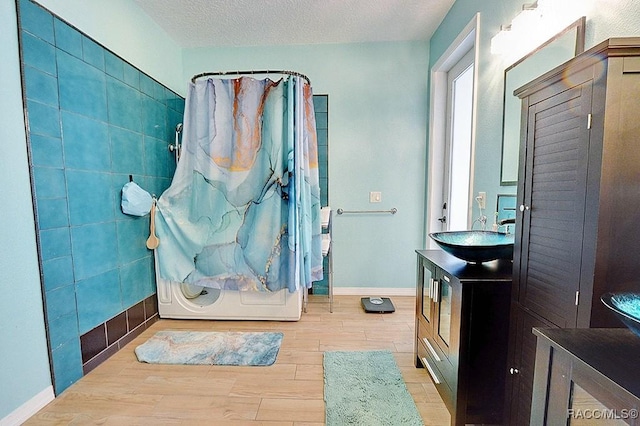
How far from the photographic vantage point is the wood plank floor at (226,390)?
1430 mm

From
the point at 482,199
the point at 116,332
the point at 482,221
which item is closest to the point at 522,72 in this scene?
the point at 482,199

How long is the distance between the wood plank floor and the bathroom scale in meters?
0.36

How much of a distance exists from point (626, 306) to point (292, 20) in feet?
9.03

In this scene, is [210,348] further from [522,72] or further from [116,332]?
[522,72]

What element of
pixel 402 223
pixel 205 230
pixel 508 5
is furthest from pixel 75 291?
pixel 508 5

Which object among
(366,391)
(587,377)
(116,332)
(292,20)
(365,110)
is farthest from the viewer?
(365,110)

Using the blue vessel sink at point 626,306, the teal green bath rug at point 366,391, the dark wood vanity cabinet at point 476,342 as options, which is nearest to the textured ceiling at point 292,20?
the dark wood vanity cabinet at point 476,342

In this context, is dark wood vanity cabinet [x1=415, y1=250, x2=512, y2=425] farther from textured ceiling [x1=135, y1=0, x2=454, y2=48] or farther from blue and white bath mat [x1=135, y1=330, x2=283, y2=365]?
textured ceiling [x1=135, y1=0, x2=454, y2=48]

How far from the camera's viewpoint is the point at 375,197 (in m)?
2.96

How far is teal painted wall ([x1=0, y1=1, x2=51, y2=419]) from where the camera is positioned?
1327 millimetres

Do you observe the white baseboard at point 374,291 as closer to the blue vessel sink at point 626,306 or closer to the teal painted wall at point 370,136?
the teal painted wall at point 370,136

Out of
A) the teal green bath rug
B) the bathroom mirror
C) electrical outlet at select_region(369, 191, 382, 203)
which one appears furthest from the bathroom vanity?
electrical outlet at select_region(369, 191, 382, 203)

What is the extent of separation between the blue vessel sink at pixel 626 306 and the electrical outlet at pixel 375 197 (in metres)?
2.25

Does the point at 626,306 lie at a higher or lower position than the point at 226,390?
higher
